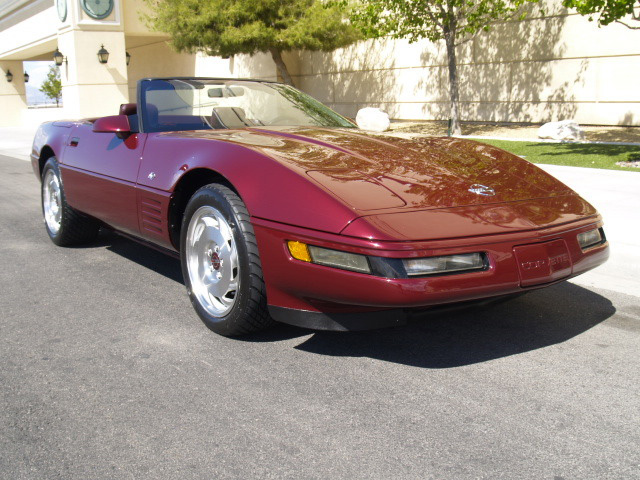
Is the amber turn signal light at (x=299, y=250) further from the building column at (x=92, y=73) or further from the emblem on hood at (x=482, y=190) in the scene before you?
the building column at (x=92, y=73)

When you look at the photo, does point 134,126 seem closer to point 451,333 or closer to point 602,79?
point 451,333

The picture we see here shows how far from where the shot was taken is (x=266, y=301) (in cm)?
333

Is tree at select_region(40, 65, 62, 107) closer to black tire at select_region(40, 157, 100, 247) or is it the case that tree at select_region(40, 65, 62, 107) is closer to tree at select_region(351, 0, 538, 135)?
tree at select_region(351, 0, 538, 135)

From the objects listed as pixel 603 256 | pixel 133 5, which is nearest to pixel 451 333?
pixel 603 256

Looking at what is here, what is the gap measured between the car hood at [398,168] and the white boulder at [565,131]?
11080 millimetres

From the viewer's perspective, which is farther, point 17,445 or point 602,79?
point 602,79

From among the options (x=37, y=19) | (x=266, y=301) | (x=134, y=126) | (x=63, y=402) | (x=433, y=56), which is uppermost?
(x=37, y=19)

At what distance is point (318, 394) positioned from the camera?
9.59ft

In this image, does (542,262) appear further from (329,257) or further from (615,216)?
(615,216)

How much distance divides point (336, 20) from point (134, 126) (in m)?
16.0

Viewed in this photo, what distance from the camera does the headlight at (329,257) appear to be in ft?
9.52

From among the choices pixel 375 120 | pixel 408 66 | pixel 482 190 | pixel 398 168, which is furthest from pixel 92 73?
pixel 482 190

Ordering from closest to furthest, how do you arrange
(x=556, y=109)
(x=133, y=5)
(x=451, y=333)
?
(x=451, y=333), (x=556, y=109), (x=133, y=5)

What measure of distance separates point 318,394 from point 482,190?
4.30 ft
